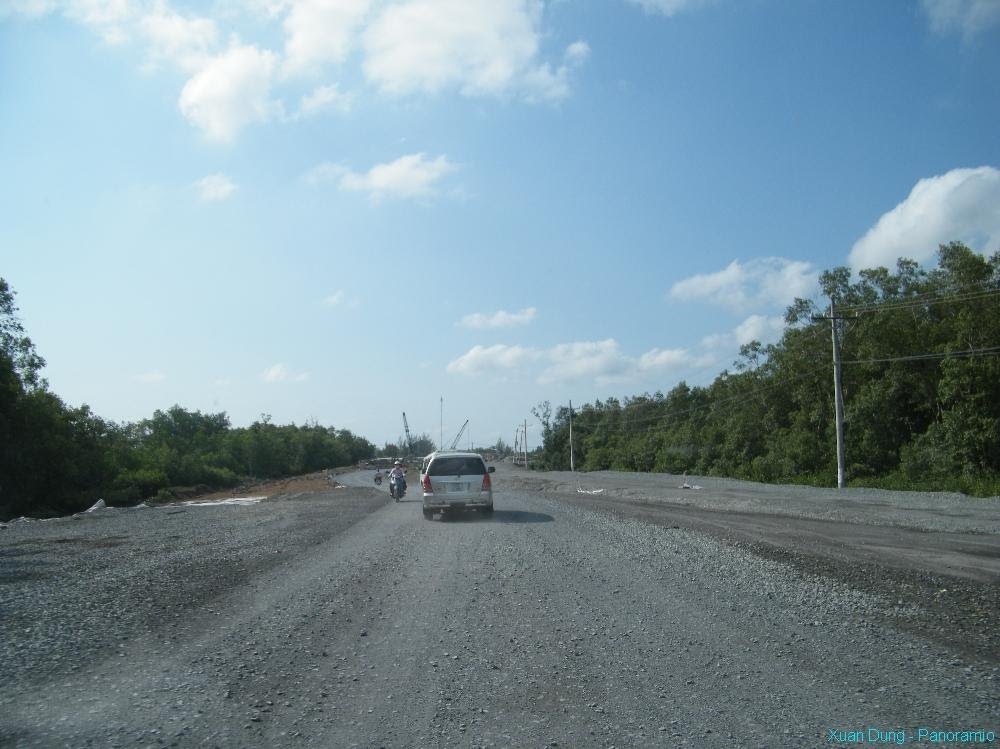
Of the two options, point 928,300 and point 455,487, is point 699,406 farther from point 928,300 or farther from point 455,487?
point 455,487

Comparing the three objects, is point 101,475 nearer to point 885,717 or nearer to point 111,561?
point 111,561

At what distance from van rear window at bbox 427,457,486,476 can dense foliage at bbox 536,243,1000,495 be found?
74.2 ft

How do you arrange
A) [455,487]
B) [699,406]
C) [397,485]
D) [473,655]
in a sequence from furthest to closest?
1. [699,406]
2. [397,485]
3. [455,487]
4. [473,655]

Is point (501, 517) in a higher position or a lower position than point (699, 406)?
lower

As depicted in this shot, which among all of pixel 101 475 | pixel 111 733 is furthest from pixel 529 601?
pixel 101 475

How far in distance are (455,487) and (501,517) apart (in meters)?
1.53

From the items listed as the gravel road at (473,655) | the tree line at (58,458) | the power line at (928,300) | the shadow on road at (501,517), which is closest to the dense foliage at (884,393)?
the power line at (928,300)

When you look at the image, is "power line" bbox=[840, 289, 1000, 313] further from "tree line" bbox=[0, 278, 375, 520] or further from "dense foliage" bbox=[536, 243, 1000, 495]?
"tree line" bbox=[0, 278, 375, 520]

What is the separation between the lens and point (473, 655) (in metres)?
6.38

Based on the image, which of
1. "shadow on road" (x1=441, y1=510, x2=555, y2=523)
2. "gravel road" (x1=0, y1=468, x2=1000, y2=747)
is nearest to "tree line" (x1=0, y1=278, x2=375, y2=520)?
"shadow on road" (x1=441, y1=510, x2=555, y2=523)

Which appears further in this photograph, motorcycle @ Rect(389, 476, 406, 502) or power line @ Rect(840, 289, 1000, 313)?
power line @ Rect(840, 289, 1000, 313)

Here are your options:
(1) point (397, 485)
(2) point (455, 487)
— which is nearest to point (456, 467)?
(2) point (455, 487)

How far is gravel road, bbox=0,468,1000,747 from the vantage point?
476cm

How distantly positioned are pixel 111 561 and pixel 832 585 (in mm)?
11305
